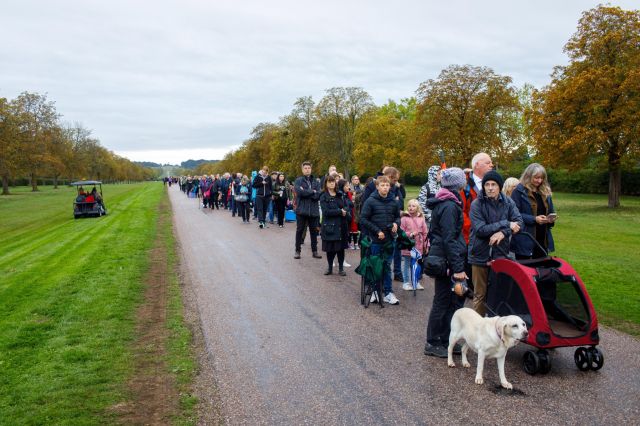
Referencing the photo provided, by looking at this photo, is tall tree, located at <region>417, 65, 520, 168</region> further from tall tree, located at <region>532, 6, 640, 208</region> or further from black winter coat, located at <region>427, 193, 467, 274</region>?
black winter coat, located at <region>427, 193, 467, 274</region>

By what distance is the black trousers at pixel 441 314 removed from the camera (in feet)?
17.9

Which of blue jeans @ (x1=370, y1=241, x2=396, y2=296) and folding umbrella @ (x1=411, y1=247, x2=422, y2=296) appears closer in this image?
blue jeans @ (x1=370, y1=241, x2=396, y2=296)

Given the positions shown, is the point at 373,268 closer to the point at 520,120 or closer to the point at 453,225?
the point at 453,225

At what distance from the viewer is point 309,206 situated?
38.4ft

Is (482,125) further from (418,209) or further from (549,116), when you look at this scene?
(418,209)

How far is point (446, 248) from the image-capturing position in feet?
17.4

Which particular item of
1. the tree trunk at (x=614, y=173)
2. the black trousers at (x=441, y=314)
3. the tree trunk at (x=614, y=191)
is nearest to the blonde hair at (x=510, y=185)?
the black trousers at (x=441, y=314)

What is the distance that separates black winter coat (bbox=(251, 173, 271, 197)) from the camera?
17641mm

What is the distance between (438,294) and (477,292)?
63 cm

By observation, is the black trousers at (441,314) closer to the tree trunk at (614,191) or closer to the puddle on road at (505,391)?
the puddle on road at (505,391)

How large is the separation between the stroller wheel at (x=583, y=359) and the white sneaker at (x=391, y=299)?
292 centimetres

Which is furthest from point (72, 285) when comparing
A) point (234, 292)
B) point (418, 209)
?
point (418, 209)

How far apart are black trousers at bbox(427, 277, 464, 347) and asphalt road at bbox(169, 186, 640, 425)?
9.8 inches

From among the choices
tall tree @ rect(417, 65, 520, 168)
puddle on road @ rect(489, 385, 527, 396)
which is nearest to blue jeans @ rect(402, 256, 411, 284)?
puddle on road @ rect(489, 385, 527, 396)
